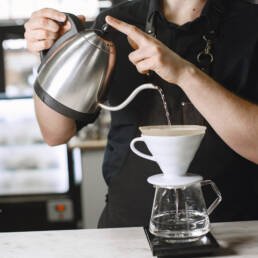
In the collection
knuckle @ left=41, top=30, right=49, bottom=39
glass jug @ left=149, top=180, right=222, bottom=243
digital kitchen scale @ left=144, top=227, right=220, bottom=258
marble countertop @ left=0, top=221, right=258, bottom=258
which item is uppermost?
knuckle @ left=41, top=30, right=49, bottom=39

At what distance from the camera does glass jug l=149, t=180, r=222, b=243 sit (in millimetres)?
1157

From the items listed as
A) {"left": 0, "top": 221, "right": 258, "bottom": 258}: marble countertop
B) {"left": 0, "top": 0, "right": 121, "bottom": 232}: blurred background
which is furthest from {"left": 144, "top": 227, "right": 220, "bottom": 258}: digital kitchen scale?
{"left": 0, "top": 0, "right": 121, "bottom": 232}: blurred background

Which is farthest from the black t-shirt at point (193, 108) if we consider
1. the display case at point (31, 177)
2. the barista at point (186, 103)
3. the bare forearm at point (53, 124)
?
the display case at point (31, 177)

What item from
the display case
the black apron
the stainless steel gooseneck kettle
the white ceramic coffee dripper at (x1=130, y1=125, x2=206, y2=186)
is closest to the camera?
the white ceramic coffee dripper at (x1=130, y1=125, x2=206, y2=186)

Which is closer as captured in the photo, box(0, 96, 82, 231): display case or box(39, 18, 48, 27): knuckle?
box(39, 18, 48, 27): knuckle

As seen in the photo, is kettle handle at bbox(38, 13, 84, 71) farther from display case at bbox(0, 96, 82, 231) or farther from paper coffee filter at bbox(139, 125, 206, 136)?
display case at bbox(0, 96, 82, 231)

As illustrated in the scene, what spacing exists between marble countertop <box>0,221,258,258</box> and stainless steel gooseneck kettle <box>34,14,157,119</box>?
11.5 inches

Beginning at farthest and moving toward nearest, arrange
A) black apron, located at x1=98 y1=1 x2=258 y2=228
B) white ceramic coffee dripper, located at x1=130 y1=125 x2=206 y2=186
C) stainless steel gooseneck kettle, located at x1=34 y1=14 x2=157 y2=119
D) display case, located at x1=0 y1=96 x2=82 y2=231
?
1. display case, located at x1=0 y1=96 x2=82 y2=231
2. black apron, located at x1=98 y1=1 x2=258 y2=228
3. stainless steel gooseneck kettle, located at x1=34 y1=14 x2=157 y2=119
4. white ceramic coffee dripper, located at x1=130 y1=125 x2=206 y2=186

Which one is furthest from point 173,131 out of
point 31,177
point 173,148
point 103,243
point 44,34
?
point 31,177

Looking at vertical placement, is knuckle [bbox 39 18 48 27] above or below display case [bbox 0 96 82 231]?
above

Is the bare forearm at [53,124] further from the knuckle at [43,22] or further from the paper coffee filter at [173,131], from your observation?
the paper coffee filter at [173,131]

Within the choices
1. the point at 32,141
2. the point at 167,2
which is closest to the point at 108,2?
the point at 32,141

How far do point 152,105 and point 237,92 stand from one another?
244 mm

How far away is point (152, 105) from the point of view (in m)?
1.47
